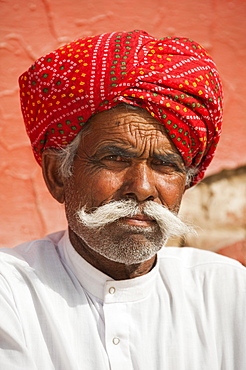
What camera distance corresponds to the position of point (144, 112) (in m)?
2.38

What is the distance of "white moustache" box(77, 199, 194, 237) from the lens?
2.29 m

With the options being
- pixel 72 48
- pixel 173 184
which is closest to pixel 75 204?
pixel 173 184

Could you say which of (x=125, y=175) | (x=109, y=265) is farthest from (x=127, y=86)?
(x=109, y=265)

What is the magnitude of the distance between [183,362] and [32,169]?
1625mm

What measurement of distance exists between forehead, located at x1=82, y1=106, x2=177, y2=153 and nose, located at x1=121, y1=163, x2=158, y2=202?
0.35 feet

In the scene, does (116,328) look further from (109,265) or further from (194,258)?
(194,258)

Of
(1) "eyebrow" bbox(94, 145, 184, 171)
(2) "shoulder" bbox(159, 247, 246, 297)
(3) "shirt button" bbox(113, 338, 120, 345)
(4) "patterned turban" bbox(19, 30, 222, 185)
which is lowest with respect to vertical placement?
(3) "shirt button" bbox(113, 338, 120, 345)

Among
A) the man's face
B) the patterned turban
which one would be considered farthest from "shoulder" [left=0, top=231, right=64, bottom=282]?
the patterned turban

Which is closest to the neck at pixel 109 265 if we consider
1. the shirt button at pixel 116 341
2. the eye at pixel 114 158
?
the shirt button at pixel 116 341

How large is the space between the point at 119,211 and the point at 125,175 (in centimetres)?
18

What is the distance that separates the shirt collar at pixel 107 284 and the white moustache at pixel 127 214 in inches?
9.7

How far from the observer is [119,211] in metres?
2.27

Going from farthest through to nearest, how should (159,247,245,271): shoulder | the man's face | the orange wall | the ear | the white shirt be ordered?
the orange wall
(159,247,245,271): shoulder
the ear
the man's face
the white shirt

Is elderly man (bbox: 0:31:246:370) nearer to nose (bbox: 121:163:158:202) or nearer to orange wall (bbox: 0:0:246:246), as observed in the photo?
nose (bbox: 121:163:158:202)
